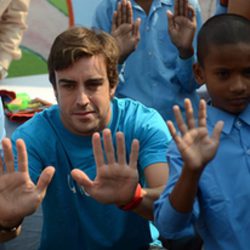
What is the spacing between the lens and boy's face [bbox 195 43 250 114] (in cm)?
139

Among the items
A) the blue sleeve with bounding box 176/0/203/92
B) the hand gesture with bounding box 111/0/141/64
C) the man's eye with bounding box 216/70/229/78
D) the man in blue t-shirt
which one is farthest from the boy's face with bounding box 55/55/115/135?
the blue sleeve with bounding box 176/0/203/92

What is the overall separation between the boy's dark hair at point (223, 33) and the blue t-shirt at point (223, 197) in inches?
8.3

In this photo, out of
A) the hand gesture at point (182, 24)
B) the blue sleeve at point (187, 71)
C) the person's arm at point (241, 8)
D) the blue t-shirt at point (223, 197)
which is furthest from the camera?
the blue sleeve at point (187, 71)

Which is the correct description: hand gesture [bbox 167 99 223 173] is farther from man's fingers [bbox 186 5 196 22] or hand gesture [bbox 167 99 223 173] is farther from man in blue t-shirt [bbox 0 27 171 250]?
man's fingers [bbox 186 5 196 22]

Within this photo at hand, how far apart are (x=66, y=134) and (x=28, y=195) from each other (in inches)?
15.1

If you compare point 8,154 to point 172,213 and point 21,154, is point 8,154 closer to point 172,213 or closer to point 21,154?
point 21,154

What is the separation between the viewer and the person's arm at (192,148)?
122 centimetres

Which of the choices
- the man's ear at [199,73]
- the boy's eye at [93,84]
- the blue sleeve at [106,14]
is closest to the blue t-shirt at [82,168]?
the boy's eye at [93,84]

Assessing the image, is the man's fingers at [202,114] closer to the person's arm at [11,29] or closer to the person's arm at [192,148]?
the person's arm at [192,148]

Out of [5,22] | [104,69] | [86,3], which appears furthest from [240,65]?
[86,3]

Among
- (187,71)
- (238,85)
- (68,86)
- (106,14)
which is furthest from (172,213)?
(106,14)

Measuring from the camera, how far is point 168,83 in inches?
99.9

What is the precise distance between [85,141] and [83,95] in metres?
0.16

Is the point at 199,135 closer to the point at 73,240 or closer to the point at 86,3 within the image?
the point at 73,240
